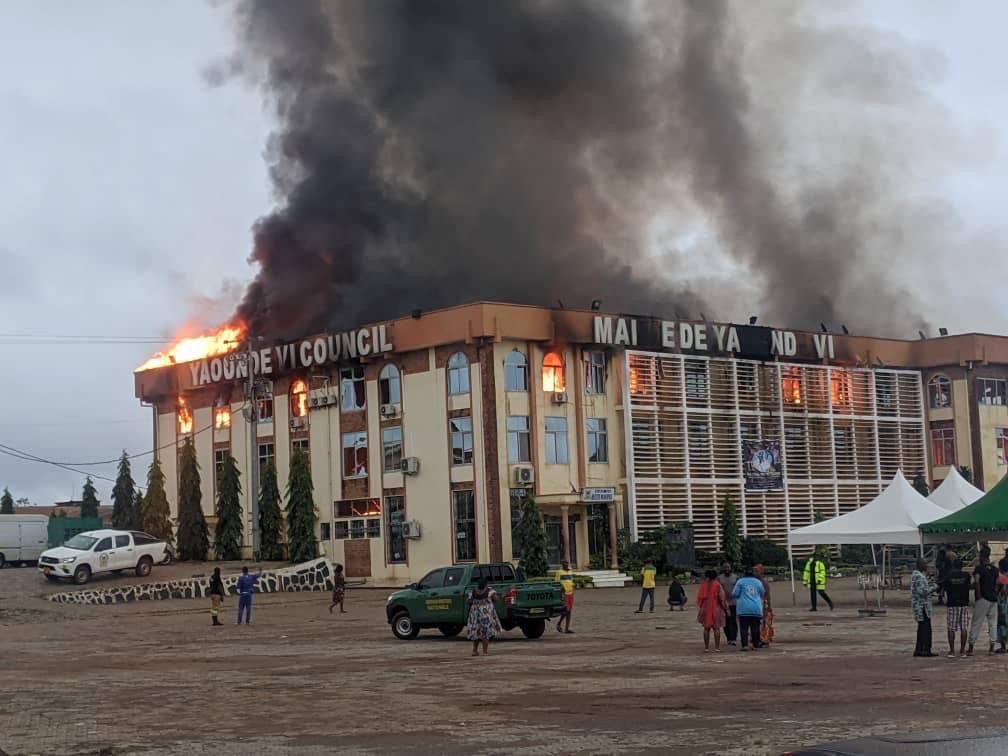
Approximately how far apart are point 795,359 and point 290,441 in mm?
22780

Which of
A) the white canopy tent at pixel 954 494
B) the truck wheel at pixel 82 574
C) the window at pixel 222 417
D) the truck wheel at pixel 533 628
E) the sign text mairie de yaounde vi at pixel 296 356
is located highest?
the sign text mairie de yaounde vi at pixel 296 356

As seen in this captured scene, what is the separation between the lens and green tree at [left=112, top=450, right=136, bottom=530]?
66.2 metres

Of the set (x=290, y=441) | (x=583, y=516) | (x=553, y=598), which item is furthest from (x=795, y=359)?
(x=553, y=598)

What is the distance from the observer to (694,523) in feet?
182

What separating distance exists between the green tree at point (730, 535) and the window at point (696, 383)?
4544mm

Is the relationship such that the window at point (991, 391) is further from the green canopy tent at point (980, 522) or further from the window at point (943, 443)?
the green canopy tent at point (980, 522)

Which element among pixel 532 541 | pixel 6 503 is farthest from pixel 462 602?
pixel 6 503

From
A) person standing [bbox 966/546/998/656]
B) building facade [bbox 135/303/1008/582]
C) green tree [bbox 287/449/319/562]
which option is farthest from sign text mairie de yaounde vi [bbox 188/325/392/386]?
person standing [bbox 966/546/998/656]

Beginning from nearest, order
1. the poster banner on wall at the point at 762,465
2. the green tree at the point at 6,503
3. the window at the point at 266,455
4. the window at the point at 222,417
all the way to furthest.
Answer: the poster banner on wall at the point at 762,465, the window at the point at 266,455, the window at the point at 222,417, the green tree at the point at 6,503

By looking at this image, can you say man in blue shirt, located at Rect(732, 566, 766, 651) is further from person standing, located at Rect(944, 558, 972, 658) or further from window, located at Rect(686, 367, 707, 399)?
window, located at Rect(686, 367, 707, 399)

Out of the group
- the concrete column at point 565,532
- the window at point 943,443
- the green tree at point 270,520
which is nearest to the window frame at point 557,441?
the concrete column at point 565,532

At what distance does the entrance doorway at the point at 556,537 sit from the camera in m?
51.5

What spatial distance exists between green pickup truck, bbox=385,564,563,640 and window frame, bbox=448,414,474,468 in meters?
22.4

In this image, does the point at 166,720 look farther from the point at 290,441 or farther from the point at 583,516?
the point at 290,441
